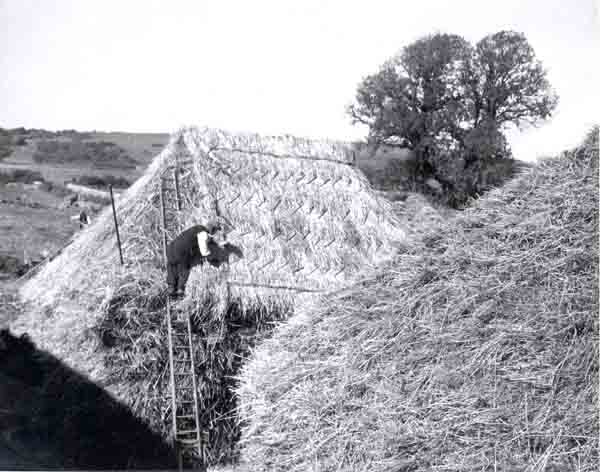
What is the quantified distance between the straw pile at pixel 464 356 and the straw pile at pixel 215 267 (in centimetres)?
195

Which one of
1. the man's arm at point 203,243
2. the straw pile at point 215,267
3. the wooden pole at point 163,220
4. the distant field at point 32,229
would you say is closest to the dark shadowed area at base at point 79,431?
the straw pile at point 215,267

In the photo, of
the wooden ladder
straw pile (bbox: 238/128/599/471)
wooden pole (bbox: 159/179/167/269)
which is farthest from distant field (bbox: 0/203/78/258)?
straw pile (bbox: 238/128/599/471)

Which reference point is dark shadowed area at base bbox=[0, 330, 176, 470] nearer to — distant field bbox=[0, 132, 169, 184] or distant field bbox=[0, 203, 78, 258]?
distant field bbox=[0, 203, 78, 258]

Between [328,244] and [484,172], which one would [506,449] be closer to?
[328,244]

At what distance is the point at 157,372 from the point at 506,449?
6.45 m

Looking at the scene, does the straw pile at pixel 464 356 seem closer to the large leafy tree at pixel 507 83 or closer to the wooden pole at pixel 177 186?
the wooden pole at pixel 177 186

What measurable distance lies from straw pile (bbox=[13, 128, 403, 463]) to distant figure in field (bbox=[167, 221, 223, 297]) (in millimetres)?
167

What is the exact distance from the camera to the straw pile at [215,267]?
11227 mm

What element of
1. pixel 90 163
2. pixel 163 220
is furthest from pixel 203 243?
pixel 90 163

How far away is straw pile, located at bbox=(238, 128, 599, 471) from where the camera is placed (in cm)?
619

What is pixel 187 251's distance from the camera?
1173cm

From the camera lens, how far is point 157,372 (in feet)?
37.1

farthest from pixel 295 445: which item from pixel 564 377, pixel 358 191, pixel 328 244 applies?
pixel 358 191

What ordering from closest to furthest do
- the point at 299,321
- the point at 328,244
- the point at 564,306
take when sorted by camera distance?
the point at 564,306 → the point at 299,321 → the point at 328,244
